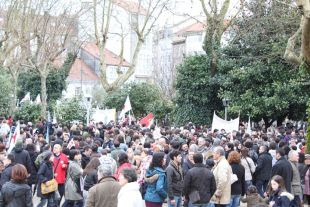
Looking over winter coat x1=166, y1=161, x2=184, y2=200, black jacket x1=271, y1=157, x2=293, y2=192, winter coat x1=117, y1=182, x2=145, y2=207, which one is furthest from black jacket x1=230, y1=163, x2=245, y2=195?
winter coat x1=117, y1=182, x2=145, y2=207

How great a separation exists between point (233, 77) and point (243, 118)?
237 cm

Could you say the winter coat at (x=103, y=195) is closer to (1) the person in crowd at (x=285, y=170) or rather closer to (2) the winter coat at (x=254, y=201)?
(2) the winter coat at (x=254, y=201)

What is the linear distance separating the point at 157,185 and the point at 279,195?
2178 mm

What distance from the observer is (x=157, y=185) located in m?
10.4

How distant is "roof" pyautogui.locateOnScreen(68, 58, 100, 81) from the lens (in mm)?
72812

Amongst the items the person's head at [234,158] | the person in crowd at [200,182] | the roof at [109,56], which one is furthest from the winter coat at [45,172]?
the roof at [109,56]

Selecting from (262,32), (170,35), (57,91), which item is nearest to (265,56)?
(262,32)

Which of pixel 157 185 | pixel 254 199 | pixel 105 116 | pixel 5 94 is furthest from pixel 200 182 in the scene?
pixel 5 94

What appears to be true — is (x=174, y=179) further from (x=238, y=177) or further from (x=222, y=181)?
(x=238, y=177)

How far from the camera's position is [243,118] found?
102 ft

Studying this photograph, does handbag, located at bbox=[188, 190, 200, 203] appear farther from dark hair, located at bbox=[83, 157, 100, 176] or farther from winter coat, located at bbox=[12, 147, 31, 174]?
winter coat, located at bbox=[12, 147, 31, 174]

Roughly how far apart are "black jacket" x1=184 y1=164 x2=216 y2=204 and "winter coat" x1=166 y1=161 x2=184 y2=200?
1.77ft

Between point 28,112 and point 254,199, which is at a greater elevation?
point 254,199

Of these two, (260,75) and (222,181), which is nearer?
(222,181)
